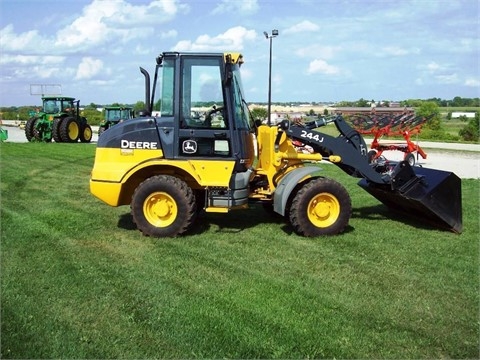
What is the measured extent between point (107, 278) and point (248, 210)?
4.19 m

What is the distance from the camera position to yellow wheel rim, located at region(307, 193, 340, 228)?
7359 mm

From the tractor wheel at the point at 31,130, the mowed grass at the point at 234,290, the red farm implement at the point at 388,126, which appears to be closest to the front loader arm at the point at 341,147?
the mowed grass at the point at 234,290

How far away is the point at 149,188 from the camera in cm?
709

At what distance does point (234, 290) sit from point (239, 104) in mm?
3180

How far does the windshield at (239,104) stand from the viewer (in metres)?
7.38

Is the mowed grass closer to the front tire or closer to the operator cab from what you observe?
the operator cab

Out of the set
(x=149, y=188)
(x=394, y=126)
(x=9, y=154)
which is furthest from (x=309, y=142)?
(x=9, y=154)

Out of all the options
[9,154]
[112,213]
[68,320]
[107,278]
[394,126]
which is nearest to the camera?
[68,320]

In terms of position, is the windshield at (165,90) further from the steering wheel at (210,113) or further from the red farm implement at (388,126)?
the red farm implement at (388,126)

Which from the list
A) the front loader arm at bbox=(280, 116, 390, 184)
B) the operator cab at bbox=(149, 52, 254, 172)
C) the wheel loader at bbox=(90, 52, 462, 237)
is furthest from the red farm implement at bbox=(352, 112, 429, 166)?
the operator cab at bbox=(149, 52, 254, 172)

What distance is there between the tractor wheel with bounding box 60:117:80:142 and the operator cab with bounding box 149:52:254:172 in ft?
64.1

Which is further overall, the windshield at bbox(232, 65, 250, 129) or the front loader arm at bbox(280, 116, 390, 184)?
the front loader arm at bbox(280, 116, 390, 184)

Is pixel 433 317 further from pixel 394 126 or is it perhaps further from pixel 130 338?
pixel 394 126

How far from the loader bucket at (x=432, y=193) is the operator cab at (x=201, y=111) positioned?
2500 mm
